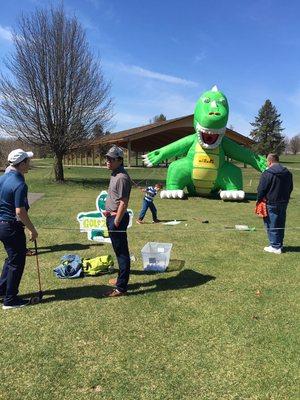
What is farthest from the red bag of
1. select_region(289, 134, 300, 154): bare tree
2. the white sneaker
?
select_region(289, 134, 300, 154): bare tree

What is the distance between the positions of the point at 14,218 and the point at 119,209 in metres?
1.33

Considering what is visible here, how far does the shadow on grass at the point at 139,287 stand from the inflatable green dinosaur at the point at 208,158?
9.80m

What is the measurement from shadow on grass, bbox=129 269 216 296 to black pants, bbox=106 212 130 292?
248 millimetres

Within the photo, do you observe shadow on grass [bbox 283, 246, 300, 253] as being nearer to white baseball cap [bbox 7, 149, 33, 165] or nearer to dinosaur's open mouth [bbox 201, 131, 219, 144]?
white baseball cap [bbox 7, 149, 33, 165]

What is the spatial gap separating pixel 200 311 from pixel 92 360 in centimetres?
164

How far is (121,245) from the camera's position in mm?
5473

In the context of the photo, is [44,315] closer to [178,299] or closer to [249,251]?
[178,299]

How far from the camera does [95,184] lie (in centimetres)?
2328

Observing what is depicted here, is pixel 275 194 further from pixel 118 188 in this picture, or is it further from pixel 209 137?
pixel 209 137

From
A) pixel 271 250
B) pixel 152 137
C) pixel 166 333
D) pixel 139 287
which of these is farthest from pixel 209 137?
pixel 152 137

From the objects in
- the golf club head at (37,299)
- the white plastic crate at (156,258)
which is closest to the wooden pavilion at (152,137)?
the white plastic crate at (156,258)

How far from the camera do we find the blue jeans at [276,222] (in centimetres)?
757

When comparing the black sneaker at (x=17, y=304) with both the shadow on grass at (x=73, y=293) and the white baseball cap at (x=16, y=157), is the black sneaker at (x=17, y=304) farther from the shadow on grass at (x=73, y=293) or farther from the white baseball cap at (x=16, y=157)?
the white baseball cap at (x=16, y=157)

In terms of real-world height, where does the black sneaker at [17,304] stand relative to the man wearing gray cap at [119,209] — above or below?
below
